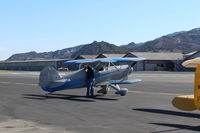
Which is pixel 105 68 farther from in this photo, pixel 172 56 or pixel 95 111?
pixel 172 56

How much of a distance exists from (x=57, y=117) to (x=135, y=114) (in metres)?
2.80

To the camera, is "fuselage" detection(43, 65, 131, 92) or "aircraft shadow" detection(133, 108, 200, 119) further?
"fuselage" detection(43, 65, 131, 92)

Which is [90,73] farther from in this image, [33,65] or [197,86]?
[33,65]

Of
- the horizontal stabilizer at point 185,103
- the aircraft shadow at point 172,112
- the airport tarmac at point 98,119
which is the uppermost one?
the horizontal stabilizer at point 185,103

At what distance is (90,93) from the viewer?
66.8ft

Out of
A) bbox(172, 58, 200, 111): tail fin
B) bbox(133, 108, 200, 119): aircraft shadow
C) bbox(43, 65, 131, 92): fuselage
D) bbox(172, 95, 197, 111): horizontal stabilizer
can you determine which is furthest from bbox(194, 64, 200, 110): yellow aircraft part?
bbox(43, 65, 131, 92): fuselage

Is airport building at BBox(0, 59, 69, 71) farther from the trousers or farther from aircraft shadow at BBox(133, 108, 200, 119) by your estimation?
aircraft shadow at BBox(133, 108, 200, 119)

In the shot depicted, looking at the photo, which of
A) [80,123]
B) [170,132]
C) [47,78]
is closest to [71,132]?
[80,123]

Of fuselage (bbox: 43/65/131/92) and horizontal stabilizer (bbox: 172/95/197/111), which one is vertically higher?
fuselage (bbox: 43/65/131/92)

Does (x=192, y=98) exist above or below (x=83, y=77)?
below

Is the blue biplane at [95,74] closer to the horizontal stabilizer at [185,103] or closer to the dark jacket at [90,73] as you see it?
the dark jacket at [90,73]

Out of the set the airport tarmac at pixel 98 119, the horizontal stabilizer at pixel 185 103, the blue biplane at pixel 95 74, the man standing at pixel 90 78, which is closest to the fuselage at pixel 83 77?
the blue biplane at pixel 95 74

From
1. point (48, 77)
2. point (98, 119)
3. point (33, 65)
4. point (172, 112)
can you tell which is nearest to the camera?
point (98, 119)

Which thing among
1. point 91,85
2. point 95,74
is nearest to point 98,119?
point 91,85
